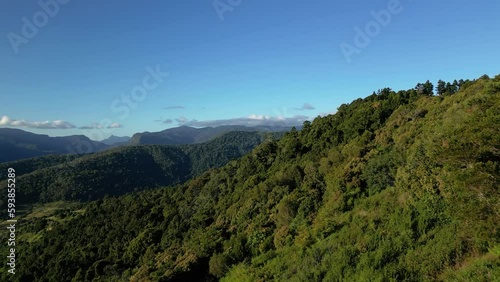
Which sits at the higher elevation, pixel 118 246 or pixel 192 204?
pixel 192 204

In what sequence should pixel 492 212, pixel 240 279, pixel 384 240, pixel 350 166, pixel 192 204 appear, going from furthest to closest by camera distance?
pixel 192 204, pixel 350 166, pixel 240 279, pixel 384 240, pixel 492 212

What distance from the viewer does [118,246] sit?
209 feet

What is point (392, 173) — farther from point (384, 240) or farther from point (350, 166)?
point (384, 240)

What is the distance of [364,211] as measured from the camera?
68.0ft

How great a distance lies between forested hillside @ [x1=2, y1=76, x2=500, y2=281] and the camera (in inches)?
482

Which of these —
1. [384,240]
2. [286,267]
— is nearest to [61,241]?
[286,267]

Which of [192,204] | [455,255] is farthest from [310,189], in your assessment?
[192,204]

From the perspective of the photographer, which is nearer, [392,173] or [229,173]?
[392,173]

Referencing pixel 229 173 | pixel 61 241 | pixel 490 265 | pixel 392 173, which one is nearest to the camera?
pixel 490 265

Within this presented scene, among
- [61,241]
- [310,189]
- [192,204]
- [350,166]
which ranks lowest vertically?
[61,241]

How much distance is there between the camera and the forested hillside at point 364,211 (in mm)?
12234

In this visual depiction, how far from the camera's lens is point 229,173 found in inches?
2687

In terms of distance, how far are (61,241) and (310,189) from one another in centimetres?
7718

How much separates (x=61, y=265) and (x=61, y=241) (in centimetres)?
2126
